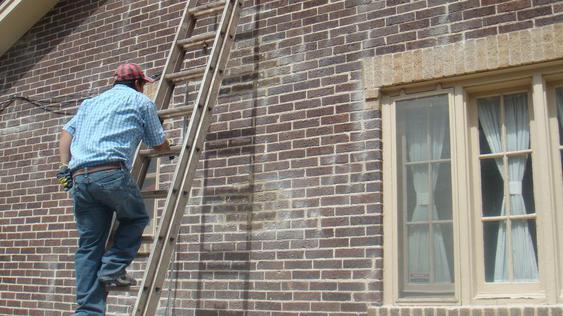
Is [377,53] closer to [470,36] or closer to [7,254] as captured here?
[470,36]

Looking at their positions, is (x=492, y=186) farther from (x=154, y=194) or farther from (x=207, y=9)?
(x=207, y=9)

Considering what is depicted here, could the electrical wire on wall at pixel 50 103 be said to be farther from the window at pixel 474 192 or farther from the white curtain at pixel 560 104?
the white curtain at pixel 560 104

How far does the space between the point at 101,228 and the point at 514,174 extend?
2763 millimetres

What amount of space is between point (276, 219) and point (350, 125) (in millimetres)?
921

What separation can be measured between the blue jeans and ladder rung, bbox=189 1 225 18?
2.22 m

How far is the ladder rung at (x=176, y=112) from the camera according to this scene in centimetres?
546

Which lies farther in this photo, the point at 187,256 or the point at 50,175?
the point at 50,175

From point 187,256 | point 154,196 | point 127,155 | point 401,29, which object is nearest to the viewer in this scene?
point 127,155

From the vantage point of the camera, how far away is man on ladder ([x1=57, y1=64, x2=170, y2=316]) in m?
4.65

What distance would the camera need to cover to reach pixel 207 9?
6.50 meters

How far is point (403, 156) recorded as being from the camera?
5648 mm

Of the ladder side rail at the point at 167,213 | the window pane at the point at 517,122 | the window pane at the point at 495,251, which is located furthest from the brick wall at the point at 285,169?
the ladder side rail at the point at 167,213

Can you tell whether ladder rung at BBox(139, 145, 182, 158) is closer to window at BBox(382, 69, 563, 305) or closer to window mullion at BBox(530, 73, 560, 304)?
window at BBox(382, 69, 563, 305)

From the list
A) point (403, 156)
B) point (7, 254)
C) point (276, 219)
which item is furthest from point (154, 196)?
point (7, 254)
